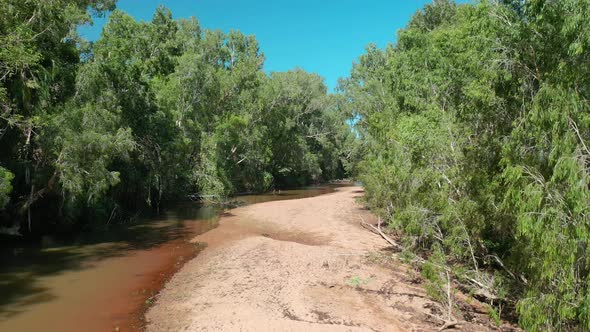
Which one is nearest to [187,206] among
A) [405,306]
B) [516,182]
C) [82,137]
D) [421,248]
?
[82,137]

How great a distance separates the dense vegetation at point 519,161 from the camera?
545cm

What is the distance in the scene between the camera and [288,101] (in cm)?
4888

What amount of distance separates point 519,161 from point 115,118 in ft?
55.2

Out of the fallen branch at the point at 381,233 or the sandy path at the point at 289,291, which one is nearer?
the sandy path at the point at 289,291

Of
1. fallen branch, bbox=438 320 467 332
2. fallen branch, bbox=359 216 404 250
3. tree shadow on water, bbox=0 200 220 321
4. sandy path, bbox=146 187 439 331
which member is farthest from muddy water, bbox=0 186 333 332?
fallen branch, bbox=359 216 404 250

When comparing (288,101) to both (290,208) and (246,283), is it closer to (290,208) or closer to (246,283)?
(290,208)

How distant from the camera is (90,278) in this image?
11539 millimetres

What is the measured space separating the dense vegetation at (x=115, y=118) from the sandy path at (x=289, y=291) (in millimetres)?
6193

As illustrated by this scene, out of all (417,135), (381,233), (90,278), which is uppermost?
(417,135)

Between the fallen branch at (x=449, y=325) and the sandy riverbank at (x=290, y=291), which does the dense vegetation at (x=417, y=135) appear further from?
the sandy riverbank at (x=290, y=291)

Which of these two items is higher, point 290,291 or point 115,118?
point 115,118

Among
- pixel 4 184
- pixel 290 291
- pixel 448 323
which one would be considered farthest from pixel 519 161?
pixel 4 184

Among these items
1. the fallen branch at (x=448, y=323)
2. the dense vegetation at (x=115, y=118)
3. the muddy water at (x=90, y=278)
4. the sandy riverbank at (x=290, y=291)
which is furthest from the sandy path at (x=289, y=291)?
the dense vegetation at (x=115, y=118)

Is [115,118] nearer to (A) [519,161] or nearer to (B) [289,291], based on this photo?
(B) [289,291]
